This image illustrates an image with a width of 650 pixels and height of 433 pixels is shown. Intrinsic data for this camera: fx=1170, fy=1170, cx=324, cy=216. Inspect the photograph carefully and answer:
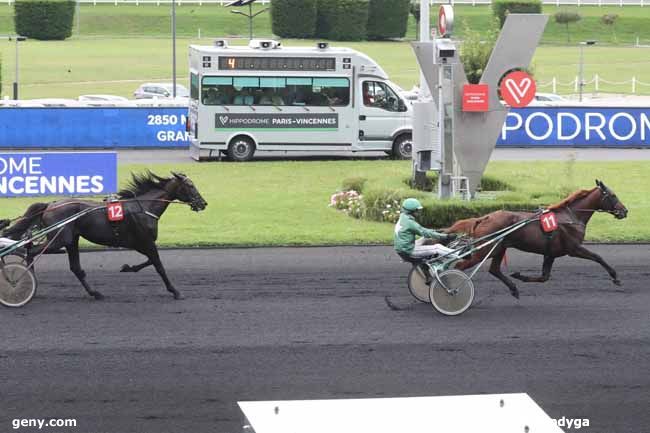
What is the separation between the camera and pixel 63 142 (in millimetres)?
32625

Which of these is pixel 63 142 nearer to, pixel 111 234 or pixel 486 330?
pixel 111 234

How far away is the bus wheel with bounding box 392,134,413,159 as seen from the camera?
3115 cm

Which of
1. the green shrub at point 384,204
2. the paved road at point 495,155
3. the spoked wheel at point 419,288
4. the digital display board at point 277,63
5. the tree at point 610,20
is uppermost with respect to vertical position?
the tree at point 610,20

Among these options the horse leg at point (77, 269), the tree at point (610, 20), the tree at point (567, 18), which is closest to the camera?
the horse leg at point (77, 269)

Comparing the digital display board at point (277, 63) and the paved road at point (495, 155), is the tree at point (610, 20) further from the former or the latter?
the digital display board at point (277, 63)

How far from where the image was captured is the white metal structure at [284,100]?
30078 millimetres

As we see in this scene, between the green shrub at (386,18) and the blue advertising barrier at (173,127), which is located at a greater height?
the green shrub at (386,18)

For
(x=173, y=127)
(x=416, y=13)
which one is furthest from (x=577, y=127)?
(x=416, y=13)

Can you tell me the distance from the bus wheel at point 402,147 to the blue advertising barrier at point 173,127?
4.05 m

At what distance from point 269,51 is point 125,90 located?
2786 cm

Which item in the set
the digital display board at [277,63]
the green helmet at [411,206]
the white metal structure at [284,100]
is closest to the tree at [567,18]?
the white metal structure at [284,100]

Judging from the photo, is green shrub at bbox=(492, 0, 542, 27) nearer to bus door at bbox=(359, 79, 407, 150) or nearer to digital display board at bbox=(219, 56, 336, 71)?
bus door at bbox=(359, 79, 407, 150)

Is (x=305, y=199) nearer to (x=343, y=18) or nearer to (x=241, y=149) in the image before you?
(x=241, y=149)

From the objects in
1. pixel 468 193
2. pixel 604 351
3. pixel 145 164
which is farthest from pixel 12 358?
pixel 145 164
